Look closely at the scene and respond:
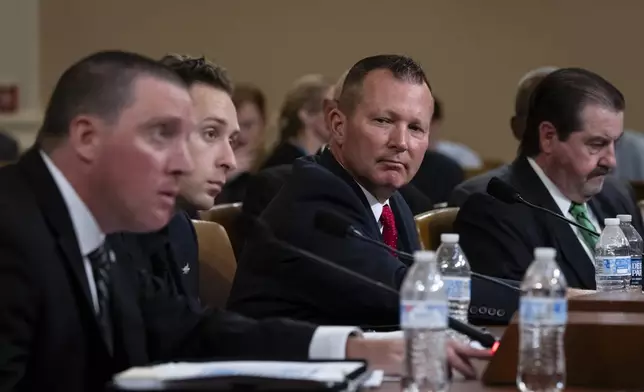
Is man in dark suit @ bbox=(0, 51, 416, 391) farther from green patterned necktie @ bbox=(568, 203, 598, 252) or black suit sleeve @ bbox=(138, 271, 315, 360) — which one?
green patterned necktie @ bbox=(568, 203, 598, 252)

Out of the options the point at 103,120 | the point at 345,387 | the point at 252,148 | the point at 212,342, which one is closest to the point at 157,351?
the point at 212,342

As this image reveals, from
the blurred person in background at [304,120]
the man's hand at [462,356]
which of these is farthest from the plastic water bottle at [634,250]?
the blurred person in background at [304,120]

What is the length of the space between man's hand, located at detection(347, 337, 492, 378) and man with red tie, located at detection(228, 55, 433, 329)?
0.44 meters

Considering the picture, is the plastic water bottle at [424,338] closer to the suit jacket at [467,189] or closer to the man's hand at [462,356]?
the man's hand at [462,356]

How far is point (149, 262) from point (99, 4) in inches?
316

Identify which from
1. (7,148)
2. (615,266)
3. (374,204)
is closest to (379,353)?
(374,204)

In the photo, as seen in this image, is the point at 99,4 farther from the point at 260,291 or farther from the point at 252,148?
the point at 260,291

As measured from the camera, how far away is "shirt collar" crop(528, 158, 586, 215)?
414 centimetres

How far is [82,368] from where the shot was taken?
2.19 metres

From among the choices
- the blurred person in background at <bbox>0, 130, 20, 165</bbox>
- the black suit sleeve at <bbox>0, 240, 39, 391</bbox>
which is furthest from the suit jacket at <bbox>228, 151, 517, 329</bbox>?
the blurred person in background at <bbox>0, 130, 20, 165</bbox>

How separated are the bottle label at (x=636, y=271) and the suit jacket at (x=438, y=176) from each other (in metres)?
3.01

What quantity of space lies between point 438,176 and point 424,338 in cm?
494

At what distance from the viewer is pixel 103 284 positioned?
7.66 ft

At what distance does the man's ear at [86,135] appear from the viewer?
2.26 meters
